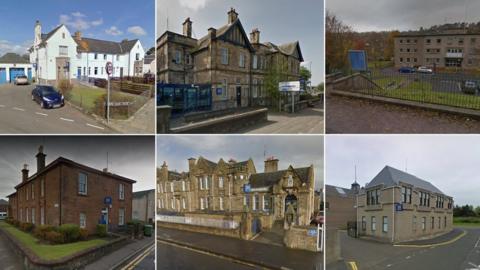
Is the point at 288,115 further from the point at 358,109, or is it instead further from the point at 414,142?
the point at 414,142

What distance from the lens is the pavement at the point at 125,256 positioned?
4.91 metres

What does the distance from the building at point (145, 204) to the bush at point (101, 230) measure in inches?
19.9

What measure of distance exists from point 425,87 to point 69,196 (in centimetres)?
499

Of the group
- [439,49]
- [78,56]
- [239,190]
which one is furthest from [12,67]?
[439,49]

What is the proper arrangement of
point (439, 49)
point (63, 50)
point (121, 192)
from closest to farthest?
point (439, 49)
point (63, 50)
point (121, 192)

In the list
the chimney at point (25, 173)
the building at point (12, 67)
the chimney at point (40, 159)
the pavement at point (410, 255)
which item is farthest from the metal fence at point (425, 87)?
the chimney at point (25, 173)

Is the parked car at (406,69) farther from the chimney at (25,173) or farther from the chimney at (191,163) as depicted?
the chimney at (25,173)

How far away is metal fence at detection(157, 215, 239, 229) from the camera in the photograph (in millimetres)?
5066

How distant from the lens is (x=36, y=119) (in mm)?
4883

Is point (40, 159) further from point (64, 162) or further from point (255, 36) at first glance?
point (255, 36)

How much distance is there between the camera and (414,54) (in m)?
4.81

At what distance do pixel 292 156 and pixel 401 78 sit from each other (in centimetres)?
178

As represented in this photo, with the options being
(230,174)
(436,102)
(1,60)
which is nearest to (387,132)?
(436,102)

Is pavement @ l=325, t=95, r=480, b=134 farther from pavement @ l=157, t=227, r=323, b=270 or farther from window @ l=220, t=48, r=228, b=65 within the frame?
pavement @ l=157, t=227, r=323, b=270
